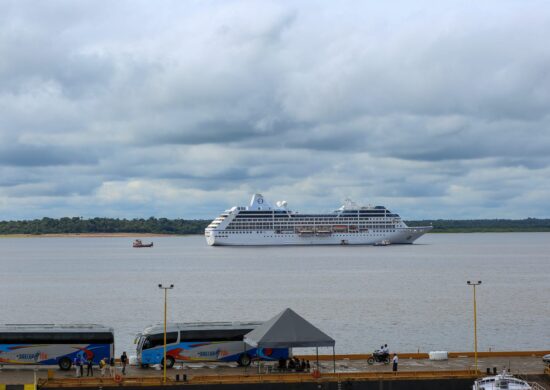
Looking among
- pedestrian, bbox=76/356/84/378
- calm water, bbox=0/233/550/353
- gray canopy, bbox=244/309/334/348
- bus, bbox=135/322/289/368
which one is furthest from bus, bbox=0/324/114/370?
calm water, bbox=0/233/550/353

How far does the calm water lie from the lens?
61.3 meters

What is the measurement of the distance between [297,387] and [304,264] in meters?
117

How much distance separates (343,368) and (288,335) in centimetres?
348

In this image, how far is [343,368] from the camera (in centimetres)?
3762

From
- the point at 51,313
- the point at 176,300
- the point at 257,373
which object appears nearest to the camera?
the point at 257,373

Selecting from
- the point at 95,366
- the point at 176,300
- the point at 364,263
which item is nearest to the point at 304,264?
the point at 364,263

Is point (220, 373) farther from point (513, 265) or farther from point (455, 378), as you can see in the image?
point (513, 265)

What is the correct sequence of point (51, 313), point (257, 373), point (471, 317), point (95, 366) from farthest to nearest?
point (51, 313) → point (471, 317) → point (95, 366) → point (257, 373)

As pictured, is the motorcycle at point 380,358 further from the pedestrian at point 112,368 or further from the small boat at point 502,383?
the pedestrian at point 112,368

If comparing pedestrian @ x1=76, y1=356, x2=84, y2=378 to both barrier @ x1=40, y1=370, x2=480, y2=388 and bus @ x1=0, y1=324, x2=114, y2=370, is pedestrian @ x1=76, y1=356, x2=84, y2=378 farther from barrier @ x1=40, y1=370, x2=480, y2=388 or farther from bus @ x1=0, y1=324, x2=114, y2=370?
barrier @ x1=40, y1=370, x2=480, y2=388

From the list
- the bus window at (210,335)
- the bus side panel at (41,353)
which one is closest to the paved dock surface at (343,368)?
the bus side panel at (41,353)

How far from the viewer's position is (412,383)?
3428 centimetres

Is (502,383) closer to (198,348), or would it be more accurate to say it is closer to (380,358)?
(380,358)

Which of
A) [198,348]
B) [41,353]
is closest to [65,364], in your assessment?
[41,353]
